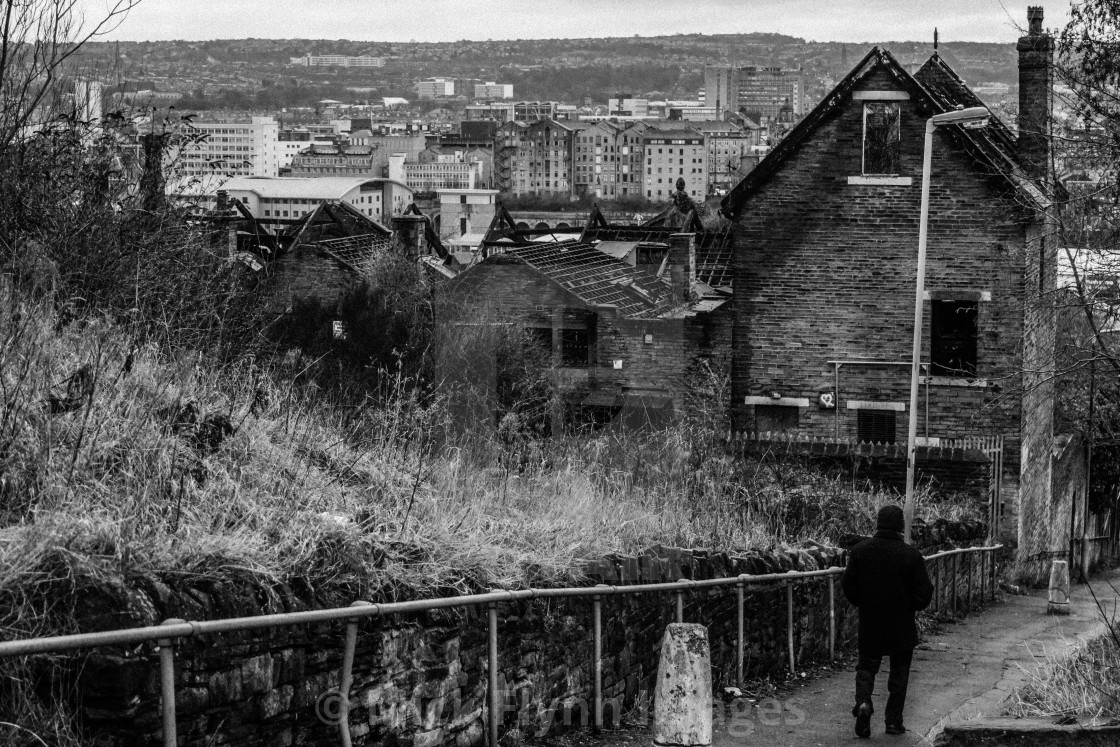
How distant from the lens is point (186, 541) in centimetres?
750

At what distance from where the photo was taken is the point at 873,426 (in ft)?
112

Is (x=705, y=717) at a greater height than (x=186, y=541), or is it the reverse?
(x=186, y=541)

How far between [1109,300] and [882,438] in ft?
60.8

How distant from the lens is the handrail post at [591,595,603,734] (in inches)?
396

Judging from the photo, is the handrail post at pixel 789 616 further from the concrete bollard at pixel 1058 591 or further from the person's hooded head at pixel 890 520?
the concrete bollard at pixel 1058 591

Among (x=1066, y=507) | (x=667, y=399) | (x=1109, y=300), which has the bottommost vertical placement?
(x=1066, y=507)

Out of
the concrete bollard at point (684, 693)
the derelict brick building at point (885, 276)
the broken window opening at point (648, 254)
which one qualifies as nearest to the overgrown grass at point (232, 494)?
the concrete bollard at point (684, 693)

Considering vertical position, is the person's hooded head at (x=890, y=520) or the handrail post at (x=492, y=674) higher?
the person's hooded head at (x=890, y=520)

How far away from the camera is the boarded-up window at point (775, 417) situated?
34688mm

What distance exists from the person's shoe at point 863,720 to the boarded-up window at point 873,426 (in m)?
23.6

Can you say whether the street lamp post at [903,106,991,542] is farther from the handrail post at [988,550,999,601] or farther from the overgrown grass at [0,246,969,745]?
the overgrown grass at [0,246,969,745]

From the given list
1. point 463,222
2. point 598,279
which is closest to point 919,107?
point 598,279

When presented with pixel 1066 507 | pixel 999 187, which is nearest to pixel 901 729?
pixel 999 187

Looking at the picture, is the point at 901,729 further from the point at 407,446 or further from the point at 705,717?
the point at 407,446
